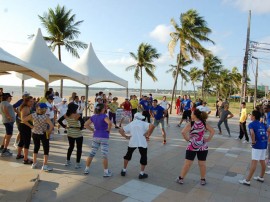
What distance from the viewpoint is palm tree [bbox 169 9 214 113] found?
72.0 ft

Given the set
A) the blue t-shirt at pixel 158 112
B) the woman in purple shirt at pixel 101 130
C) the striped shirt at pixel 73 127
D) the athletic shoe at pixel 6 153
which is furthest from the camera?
the blue t-shirt at pixel 158 112

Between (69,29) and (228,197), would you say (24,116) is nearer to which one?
(228,197)

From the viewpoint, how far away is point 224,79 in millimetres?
52969

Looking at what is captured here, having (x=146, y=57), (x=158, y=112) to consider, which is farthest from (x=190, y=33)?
(x=158, y=112)

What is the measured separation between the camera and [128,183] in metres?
4.85

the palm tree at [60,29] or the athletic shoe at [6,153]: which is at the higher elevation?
the palm tree at [60,29]

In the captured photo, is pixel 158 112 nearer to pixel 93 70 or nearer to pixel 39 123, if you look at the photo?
pixel 39 123

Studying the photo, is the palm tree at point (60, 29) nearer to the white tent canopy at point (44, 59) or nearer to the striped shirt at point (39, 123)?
the white tent canopy at point (44, 59)

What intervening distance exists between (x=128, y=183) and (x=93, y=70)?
10.4 m

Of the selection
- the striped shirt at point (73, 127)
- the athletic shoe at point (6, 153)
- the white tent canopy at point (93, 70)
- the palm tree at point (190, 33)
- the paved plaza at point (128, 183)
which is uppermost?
the palm tree at point (190, 33)

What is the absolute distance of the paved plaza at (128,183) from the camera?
4.20 metres

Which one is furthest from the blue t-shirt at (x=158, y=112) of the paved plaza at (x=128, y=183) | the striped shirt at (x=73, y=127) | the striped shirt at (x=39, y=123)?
the striped shirt at (x=39, y=123)

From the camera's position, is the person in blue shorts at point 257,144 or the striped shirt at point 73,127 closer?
the person in blue shorts at point 257,144

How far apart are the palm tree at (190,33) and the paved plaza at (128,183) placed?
16671 millimetres
